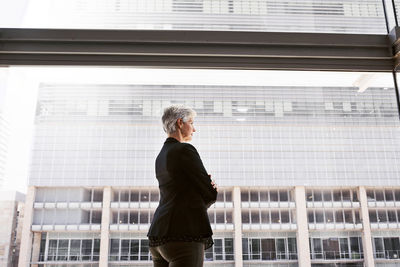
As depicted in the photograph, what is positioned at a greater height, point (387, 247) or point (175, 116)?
point (175, 116)

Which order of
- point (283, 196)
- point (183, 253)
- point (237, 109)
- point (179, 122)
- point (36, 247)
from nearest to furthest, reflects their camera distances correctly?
point (183, 253), point (179, 122), point (36, 247), point (283, 196), point (237, 109)

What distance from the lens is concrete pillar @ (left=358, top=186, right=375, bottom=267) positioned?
6.43 ft

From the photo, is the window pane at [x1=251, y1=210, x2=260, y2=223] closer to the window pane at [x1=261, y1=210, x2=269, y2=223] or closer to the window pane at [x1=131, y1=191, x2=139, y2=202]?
the window pane at [x1=261, y1=210, x2=269, y2=223]

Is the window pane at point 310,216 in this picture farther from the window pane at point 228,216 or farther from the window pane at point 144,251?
the window pane at point 144,251

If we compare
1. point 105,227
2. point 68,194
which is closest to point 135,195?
point 105,227

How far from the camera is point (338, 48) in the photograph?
210 centimetres

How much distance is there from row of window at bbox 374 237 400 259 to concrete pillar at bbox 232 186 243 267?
82 cm

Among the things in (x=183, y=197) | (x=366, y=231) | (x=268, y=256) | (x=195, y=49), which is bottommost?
(x=268, y=256)

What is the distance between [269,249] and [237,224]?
238mm

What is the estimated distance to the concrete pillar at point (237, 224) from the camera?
1.94 meters

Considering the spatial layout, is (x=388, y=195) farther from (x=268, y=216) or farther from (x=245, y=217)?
(x=245, y=217)

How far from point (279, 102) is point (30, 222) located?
5.53 feet

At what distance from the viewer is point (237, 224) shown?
1.97 metres

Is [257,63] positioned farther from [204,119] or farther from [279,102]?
[204,119]
